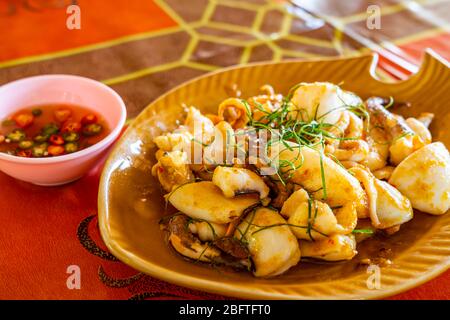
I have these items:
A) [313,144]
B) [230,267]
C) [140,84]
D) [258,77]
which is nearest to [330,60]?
[258,77]

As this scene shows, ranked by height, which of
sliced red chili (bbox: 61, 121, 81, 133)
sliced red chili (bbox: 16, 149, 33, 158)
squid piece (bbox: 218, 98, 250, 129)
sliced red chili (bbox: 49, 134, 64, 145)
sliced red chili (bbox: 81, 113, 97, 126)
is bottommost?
sliced red chili (bbox: 16, 149, 33, 158)

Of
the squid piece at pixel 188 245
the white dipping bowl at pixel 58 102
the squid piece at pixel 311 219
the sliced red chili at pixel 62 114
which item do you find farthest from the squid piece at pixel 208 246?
the sliced red chili at pixel 62 114

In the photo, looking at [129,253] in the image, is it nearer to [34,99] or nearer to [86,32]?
[34,99]

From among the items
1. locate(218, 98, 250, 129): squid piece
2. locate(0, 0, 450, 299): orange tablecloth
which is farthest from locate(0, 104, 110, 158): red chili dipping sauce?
locate(218, 98, 250, 129): squid piece

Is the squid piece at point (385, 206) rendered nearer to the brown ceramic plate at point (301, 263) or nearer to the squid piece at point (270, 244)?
the brown ceramic plate at point (301, 263)

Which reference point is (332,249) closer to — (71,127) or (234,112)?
(234,112)

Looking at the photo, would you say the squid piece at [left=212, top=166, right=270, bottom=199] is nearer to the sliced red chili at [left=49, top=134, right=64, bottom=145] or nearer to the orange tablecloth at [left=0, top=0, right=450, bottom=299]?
the orange tablecloth at [left=0, top=0, right=450, bottom=299]

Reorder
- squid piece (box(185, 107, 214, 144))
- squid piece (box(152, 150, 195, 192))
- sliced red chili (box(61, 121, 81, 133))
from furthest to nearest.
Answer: sliced red chili (box(61, 121, 81, 133)), squid piece (box(185, 107, 214, 144)), squid piece (box(152, 150, 195, 192))
